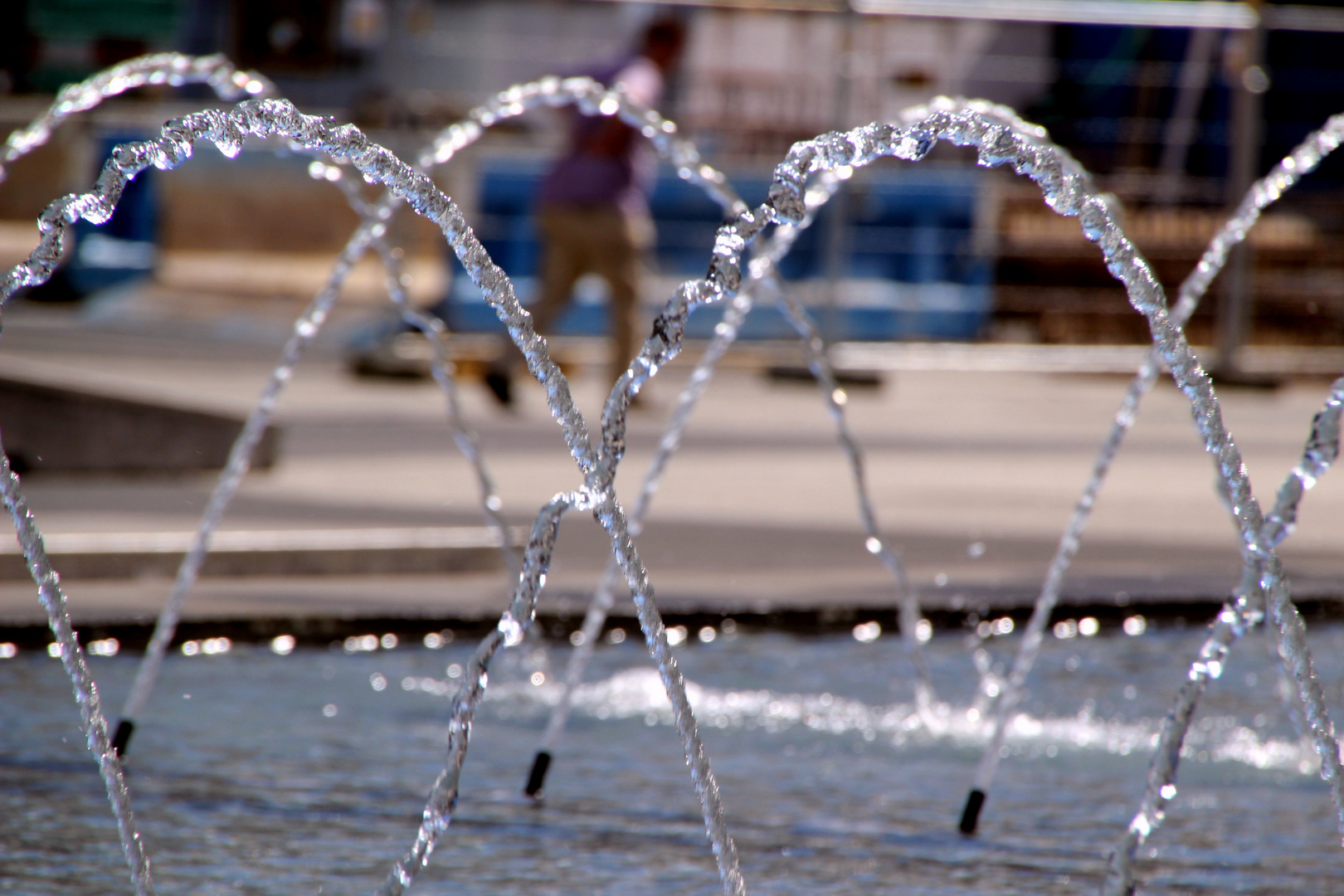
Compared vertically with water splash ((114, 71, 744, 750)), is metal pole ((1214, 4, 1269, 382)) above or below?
above

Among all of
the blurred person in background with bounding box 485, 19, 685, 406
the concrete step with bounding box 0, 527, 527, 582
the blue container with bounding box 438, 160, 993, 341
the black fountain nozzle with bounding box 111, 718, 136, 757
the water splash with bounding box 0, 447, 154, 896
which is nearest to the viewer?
the water splash with bounding box 0, 447, 154, 896

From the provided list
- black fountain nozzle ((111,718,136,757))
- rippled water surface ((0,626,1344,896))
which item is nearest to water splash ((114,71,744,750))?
rippled water surface ((0,626,1344,896))

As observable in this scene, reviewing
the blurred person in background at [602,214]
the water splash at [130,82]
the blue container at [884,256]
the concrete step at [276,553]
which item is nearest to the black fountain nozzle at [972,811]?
the water splash at [130,82]

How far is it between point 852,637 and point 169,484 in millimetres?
2594

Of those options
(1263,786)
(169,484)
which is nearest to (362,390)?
(169,484)

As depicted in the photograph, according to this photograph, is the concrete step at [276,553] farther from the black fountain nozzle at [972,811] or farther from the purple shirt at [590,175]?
the purple shirt at [590,175]

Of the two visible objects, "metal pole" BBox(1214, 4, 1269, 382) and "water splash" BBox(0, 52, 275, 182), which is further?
"metal pole" BBox(1214, 4, 1269, 382)

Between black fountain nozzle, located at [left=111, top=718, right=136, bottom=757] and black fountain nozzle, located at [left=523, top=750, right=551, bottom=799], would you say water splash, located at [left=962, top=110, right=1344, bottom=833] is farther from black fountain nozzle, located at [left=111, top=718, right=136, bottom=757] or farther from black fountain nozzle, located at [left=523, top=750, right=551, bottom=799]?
black fountain nozzle, located at [left=111, top=718, right=136, bottom=757]

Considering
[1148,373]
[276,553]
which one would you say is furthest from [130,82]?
[1148,373]

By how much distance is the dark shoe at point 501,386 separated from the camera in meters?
8.85

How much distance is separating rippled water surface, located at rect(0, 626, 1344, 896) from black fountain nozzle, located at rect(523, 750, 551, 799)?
0.03m

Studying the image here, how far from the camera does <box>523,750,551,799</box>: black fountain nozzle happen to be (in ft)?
10.5

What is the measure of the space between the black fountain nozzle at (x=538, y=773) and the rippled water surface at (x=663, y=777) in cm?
3

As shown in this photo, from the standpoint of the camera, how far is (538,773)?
10.5ft
